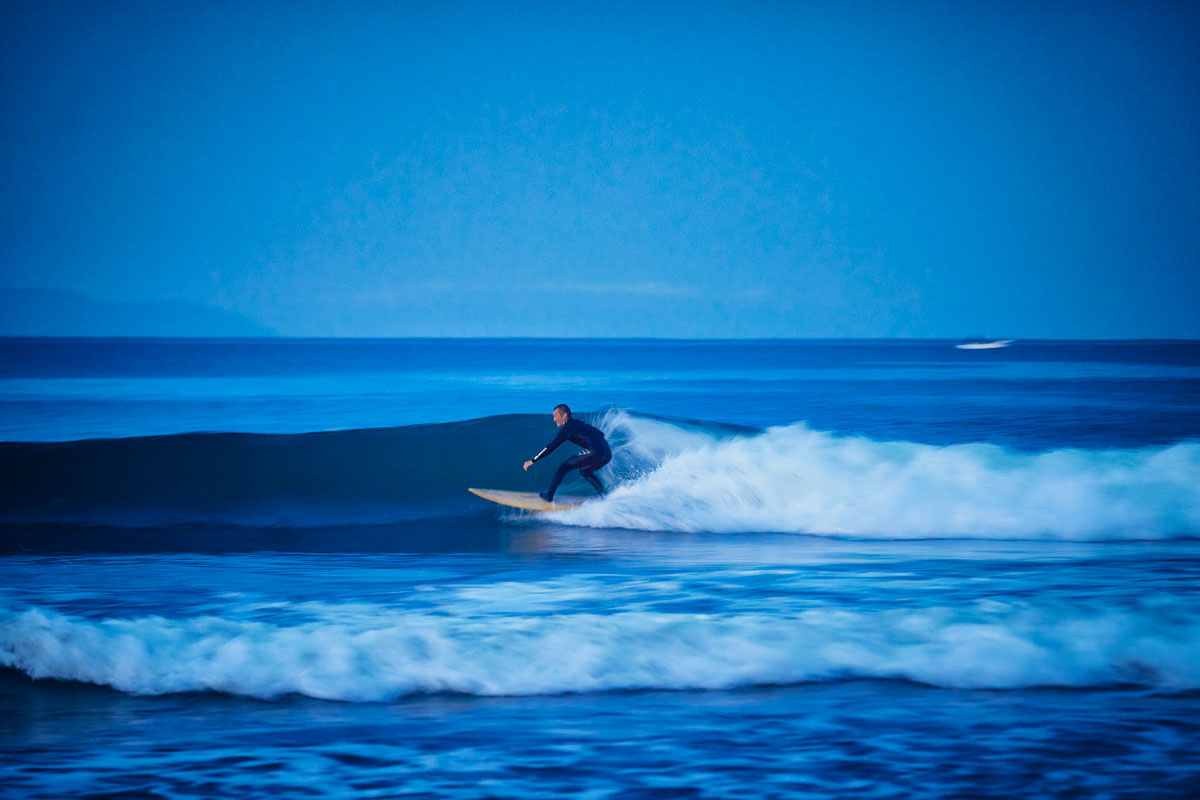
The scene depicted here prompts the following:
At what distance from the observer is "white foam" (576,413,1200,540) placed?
34.1 ft

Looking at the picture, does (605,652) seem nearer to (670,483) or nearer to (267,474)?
(670,483)

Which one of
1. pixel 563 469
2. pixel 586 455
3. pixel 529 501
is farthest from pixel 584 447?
pixel 529 501

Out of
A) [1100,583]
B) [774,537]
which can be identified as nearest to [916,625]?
[1100,583]

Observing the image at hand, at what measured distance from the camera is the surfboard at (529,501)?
449 inches

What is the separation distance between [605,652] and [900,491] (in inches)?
Result: 253

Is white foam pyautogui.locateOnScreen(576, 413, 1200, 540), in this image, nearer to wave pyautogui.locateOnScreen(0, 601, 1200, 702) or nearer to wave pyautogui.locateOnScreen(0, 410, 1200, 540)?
wave pyautogui.locateOnScreen(0, 410, 1200, 540)

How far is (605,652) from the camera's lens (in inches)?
231

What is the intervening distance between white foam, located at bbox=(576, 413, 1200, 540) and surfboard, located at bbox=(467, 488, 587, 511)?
0.66 feet

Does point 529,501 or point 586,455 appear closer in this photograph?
point 586,455

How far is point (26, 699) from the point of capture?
18.2ft

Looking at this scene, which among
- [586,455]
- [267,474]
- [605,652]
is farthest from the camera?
[267,474]

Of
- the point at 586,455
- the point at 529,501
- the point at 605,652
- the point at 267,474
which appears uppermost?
the point at 586,455

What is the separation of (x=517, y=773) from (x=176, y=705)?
213 cm

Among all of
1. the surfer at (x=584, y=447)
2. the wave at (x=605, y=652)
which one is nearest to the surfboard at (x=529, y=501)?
the surfer at (x=584, y=447)
